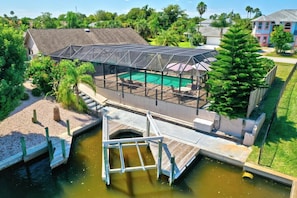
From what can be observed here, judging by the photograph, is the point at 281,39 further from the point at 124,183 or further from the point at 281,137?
the point at 124,183

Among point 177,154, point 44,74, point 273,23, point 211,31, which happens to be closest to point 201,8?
point 211,31

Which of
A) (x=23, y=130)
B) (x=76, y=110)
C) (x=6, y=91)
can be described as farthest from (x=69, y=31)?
(x=6, y=91)

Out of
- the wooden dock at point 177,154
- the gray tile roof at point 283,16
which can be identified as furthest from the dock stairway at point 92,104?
the gray tile roof at point 283,16

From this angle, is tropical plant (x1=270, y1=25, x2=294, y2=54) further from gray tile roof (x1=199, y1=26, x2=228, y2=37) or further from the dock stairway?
the dock stairway

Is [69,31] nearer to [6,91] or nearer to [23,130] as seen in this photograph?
[23,130]

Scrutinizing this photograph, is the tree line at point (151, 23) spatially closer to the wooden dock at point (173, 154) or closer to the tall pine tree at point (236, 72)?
the tall pine tree at point (236, 72)

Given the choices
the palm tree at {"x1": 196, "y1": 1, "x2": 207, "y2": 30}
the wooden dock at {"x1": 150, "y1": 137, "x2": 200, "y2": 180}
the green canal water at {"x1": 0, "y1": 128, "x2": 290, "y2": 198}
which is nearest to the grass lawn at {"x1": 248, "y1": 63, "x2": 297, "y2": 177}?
the green canal water at {"x1": 0, "y1": 128, "x2": 290, "y2": 198}
